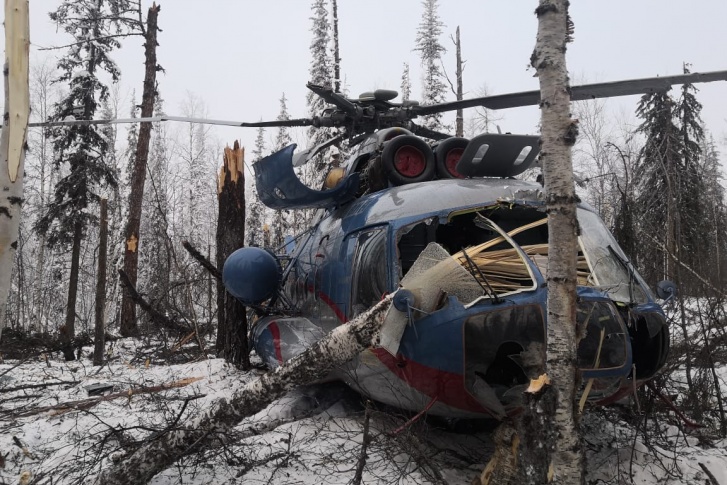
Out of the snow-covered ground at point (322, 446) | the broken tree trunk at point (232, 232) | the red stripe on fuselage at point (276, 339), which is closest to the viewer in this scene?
the snow-covered ground at point (322, 446)

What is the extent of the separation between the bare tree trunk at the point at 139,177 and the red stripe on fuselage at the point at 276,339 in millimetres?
7176

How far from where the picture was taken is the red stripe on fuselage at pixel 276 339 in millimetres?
6272

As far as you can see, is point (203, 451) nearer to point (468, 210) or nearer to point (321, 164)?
point (468, 210)

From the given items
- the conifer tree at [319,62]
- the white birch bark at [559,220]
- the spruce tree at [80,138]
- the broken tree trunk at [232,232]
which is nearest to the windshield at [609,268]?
the white birch bark at [559,220]

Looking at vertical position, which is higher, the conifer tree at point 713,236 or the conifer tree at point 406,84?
the conifer tree at point 406,84

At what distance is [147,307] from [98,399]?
3.34 metres

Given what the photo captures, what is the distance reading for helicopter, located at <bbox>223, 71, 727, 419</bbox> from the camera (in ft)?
12.0

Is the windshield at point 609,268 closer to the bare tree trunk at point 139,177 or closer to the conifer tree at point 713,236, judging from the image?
the conifer tree at point 713,236

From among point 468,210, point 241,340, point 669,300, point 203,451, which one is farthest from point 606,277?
point 241,340

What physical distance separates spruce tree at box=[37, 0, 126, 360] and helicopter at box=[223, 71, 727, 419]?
10597mm

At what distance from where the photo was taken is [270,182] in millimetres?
6094

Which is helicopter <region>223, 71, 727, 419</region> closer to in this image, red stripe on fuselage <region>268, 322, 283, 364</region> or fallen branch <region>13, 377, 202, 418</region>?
red stripe on fuselage <region>268, 322, 283, 364</region>

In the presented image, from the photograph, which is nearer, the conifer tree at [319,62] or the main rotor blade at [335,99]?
the main rotor blade at [335,99]

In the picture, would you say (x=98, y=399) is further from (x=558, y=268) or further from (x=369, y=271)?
(x=558, y=268)
